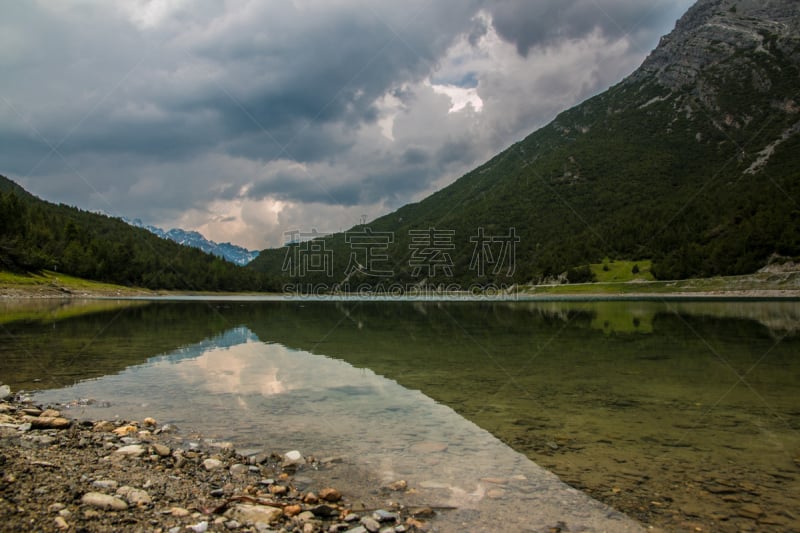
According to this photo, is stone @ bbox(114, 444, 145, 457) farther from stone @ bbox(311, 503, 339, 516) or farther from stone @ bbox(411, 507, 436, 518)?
stone @ bbox(411, 507, 436, 518)

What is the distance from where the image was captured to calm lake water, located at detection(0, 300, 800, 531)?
7418 mm

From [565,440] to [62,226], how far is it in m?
194

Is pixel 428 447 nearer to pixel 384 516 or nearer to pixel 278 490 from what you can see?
pixel 384 516

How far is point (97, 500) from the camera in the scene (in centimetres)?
611

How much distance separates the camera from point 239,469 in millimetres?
8312

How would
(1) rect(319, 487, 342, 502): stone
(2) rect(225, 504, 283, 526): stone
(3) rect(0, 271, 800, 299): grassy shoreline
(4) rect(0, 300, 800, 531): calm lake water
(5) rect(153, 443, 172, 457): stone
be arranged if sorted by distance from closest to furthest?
(2) rect(225, 504, 283, 526): stone < (1) rect(319, 487, 342, 502): stone < (4) rect(0, 300, 800, 531): calm lake water < (5) rect(153, 443, 172, 457): stone < (3) rect(0, 271, 800, 299): grassy shoreline

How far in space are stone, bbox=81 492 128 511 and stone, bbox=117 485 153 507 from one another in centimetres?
19

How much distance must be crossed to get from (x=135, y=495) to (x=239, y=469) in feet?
6.59

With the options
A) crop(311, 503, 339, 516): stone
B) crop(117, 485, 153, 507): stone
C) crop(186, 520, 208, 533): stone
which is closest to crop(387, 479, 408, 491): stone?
crop(311, 503, 339, 516): stone

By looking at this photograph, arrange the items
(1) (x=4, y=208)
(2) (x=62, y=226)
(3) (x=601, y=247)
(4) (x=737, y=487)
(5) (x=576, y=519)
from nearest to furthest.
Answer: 1. (5) (x=576, y=519)
2. (4) (x=737, y=487)
3. (1) (x=4, y=208)
4. (2) (x=62, y=226)
5. (3) (x=601, y=247)

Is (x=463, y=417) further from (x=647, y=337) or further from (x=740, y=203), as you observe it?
(x=740, y=203)

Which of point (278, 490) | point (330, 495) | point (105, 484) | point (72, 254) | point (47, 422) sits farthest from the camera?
point (72, 254)

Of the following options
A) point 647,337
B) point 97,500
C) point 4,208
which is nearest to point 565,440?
point 97,500

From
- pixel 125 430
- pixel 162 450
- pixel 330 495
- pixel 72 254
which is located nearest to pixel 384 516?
pixel 330 495
